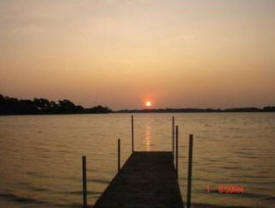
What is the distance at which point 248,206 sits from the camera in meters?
15.1

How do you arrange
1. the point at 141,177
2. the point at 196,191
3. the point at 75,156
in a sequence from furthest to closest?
the point at 75,156, the point at 196,191, the point at 141,177

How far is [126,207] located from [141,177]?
165 inches

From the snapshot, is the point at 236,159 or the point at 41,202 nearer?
the point at 41,202

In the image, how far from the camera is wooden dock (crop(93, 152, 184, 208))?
10.5 meters

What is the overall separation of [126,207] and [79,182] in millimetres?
10229

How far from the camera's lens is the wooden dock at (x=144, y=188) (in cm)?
1054

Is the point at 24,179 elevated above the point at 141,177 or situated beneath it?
situated beneath

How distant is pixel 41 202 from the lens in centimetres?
1596

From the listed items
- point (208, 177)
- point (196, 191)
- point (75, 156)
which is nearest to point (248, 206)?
point (196, 191)

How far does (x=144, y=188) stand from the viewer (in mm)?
12383

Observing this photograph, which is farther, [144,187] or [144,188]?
[144,187]

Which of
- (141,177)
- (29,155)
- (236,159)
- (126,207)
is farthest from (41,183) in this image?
(236,159)

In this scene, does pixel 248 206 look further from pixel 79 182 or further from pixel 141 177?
pixel 79 182

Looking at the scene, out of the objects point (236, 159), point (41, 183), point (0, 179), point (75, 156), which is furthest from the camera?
point (75, 156)
